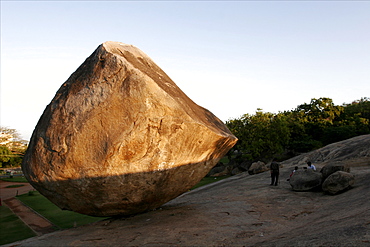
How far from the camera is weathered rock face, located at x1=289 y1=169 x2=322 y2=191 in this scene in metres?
12.8

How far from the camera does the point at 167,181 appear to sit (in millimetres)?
9281

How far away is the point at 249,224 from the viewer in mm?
8414

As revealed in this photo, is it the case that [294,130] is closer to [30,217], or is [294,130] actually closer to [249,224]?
[30,217]

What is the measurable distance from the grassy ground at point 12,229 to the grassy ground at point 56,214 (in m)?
1.55

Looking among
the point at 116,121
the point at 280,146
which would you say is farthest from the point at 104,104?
the point at 280,146

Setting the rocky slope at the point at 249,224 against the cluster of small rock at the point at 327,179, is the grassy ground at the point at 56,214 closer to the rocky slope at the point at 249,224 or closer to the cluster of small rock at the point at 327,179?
the rocky slope at the point at 249,224

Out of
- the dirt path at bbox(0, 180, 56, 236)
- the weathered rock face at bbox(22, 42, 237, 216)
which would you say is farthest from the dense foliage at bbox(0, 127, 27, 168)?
the weathered rock face at bbox(22, 42, 237, 216)

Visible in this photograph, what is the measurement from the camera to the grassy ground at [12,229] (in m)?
14.7

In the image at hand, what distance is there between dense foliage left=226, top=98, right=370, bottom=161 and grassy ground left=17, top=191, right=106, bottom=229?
2169 cm

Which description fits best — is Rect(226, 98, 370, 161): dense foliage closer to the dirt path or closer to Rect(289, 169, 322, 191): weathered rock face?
Rect(289, 169, 322, 191): weathered rock face

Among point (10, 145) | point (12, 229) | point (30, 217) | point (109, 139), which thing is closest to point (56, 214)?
point (30, 217)

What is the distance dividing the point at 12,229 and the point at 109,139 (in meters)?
12.9

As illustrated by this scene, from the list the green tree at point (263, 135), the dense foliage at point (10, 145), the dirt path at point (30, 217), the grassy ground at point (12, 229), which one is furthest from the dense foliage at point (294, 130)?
the dense foliage at point (10, 145)

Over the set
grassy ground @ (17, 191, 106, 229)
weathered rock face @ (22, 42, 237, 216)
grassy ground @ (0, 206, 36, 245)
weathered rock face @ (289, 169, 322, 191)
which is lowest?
grassy ground @ (17, 191, 106, 229)
